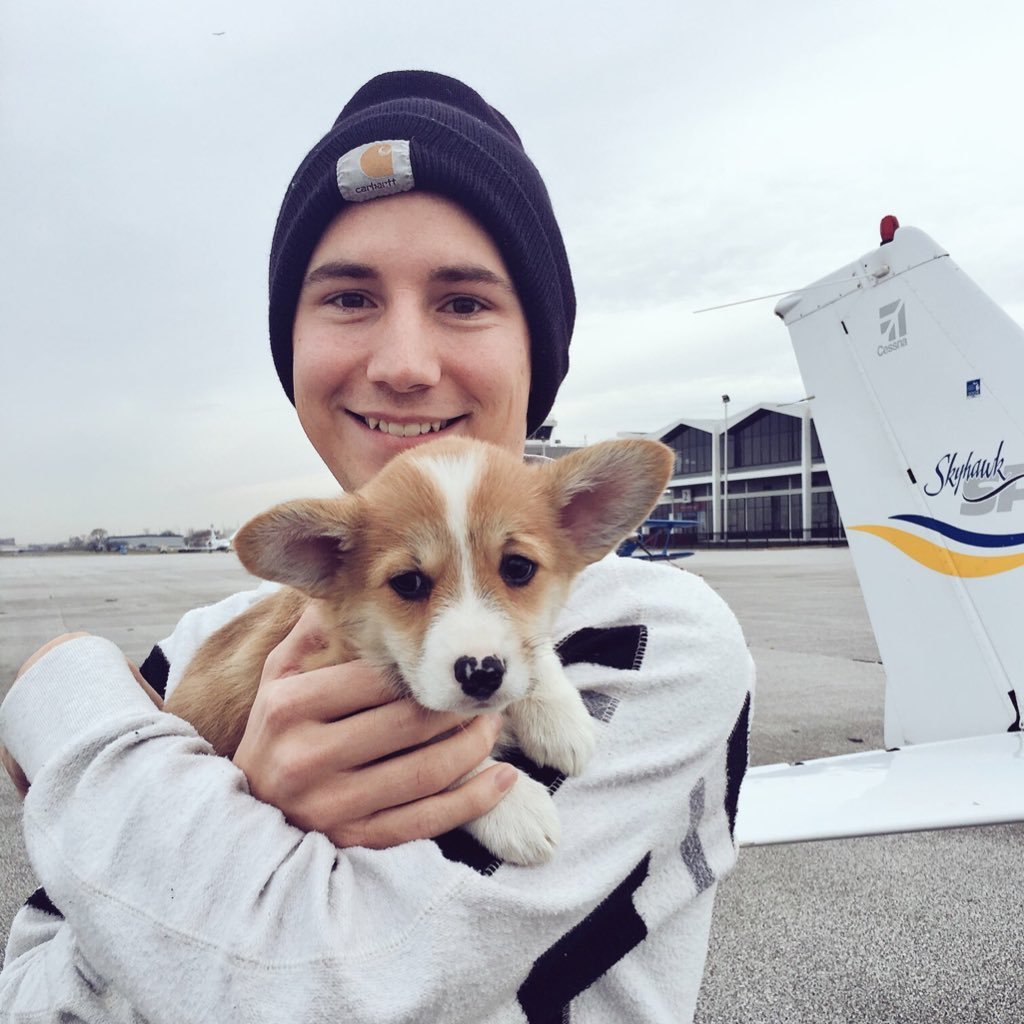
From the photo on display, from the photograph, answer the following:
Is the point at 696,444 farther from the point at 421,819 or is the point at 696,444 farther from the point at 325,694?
the point at 421,819

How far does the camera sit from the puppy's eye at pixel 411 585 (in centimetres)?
189

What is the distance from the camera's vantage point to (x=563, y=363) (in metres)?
2.71

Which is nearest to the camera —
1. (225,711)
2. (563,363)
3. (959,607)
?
(225,711)

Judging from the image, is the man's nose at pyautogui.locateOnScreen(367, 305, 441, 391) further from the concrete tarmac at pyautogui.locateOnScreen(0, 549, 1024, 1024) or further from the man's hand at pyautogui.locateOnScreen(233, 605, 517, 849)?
the man's hand at pyautogui.locateOnScreen(233, 605, 517, 849)

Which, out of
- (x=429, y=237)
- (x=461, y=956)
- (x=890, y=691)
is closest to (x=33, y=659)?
(x=461, y=956)

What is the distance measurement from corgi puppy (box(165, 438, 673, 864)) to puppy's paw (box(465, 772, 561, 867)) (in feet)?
0.04

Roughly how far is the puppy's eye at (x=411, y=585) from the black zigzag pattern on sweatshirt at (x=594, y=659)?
41 cm

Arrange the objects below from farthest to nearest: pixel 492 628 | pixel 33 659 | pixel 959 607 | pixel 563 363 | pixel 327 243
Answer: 1. pixel 959 607
2. pixel 563 363
3. pixel 327 243
4. pixel 33 659
5. pixel 492 628

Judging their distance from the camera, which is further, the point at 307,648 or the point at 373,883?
the point at 307,648

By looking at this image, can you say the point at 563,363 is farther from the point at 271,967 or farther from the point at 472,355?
the point at 271,967

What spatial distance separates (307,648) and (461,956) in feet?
2.93

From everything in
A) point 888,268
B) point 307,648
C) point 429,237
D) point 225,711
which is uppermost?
point 888,268

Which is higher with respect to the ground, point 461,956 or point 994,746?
point 461,956

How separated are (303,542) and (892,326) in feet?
14.4
